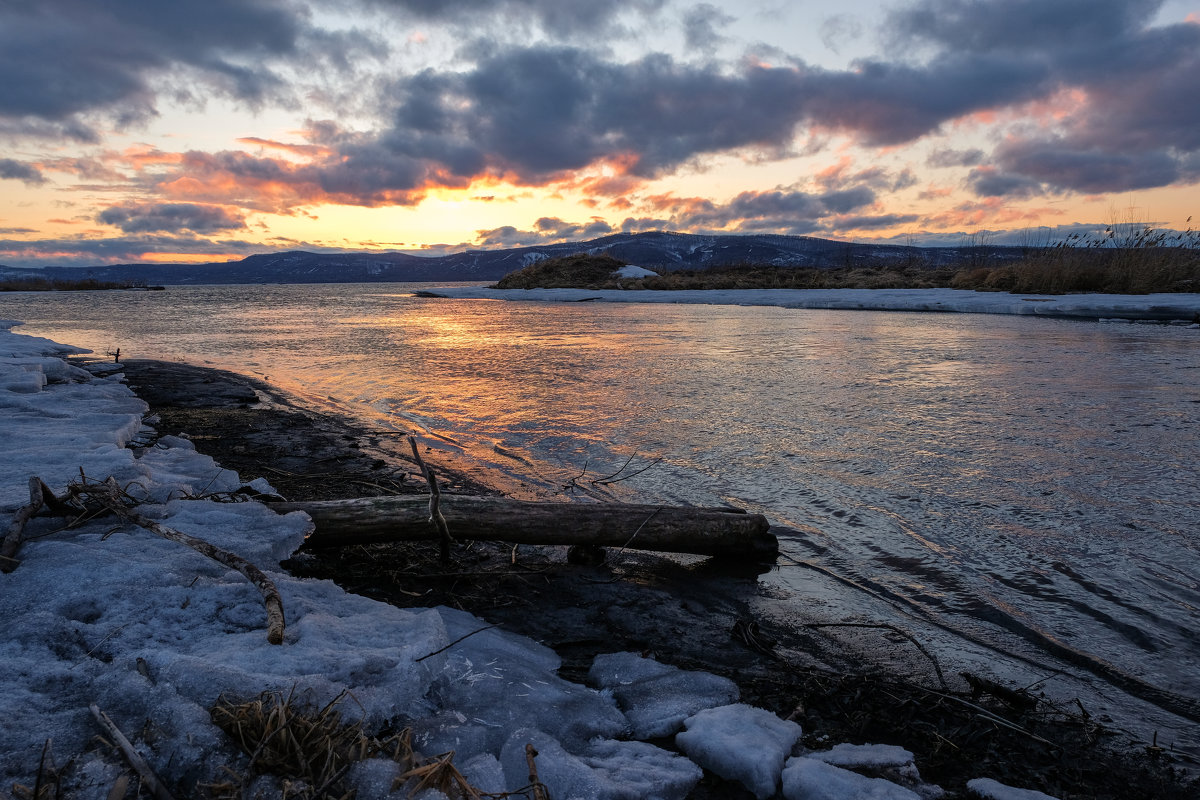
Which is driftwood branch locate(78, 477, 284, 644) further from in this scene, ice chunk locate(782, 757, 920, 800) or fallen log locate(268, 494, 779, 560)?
ice chunk locate(782, 757, 920, 800)

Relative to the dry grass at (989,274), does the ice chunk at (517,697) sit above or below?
below

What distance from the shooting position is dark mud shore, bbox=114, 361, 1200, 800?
7.55 feet

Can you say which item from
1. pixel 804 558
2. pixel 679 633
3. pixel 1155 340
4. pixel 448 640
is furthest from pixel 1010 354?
pixel 448 640

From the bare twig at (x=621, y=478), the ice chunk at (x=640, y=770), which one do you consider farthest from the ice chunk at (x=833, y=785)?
the bare twig at (x=621, y=478)

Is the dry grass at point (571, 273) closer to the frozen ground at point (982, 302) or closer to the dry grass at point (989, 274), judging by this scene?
the dry grass at point (989, 274)

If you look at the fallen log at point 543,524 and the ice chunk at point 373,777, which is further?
the fallen log at point 543,524

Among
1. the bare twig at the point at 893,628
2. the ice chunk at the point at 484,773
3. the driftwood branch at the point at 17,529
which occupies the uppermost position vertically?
the driftwood branch at the point at 17,529

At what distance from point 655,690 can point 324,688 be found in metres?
1.28

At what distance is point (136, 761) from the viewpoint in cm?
163

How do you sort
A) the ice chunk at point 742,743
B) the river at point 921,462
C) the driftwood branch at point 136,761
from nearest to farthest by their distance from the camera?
the driftwood branch at point 136,761
the ice chunk at point 742,743
the river at point 921,462

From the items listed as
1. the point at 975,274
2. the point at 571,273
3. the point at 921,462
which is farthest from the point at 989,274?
the point at 571,273

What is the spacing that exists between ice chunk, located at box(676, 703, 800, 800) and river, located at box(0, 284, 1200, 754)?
108 cm

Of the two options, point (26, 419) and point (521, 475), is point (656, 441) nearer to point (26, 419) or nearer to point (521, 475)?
point (521, 475)

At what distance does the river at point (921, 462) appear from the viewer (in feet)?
10.7
